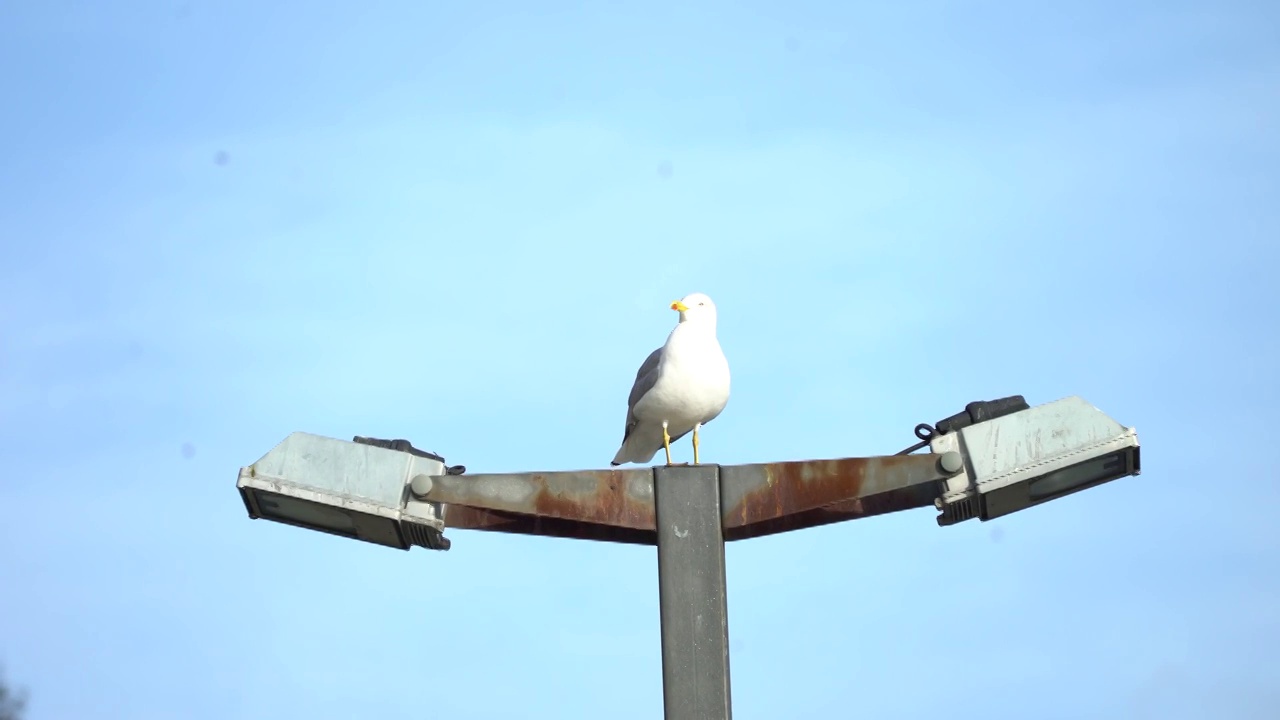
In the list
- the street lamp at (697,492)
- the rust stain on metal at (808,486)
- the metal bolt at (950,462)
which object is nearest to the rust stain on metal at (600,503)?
the street lamp at (697,492)

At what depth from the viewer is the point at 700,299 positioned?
31.2ft

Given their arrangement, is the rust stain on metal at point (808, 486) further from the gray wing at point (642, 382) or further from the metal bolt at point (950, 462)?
the gray wing at point (642, 382)

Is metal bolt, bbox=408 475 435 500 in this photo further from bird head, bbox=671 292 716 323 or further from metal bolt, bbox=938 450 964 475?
bird head, bbox=671 292 716 323

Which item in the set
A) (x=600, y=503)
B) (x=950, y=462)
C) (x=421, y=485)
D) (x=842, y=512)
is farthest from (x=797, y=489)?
(x=421, y=485)

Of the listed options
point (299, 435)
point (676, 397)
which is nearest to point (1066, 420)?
point (299, 435)

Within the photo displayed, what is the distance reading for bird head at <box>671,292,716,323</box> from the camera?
9.46 metres

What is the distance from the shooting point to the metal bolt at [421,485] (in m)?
6.18

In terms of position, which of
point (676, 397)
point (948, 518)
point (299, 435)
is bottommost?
point (948, 518)

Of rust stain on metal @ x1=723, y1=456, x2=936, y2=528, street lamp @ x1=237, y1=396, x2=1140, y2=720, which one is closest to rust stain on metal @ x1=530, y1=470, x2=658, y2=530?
street lamp @ x1=237, y1=396, x2=1140, y2=720

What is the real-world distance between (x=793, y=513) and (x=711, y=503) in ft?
0.97

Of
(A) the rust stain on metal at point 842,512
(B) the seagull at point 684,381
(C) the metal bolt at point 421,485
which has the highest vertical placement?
(B) the seagull at point 684,381

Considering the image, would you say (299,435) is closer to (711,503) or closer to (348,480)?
(348,480)

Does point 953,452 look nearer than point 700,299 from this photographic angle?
Yes

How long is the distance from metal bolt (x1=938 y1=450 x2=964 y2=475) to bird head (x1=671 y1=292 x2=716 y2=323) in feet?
11.8
